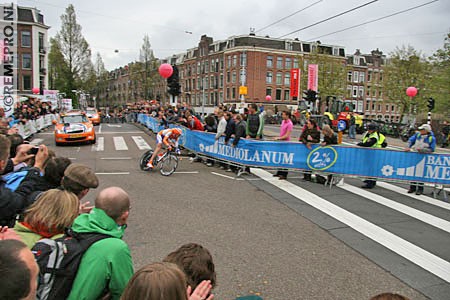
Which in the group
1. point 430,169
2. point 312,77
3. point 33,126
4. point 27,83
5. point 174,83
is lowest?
point 430,169

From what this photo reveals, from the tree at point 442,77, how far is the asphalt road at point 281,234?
87.3 ft

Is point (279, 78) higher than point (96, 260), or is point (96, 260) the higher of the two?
point (279, 78)

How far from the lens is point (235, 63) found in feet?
224

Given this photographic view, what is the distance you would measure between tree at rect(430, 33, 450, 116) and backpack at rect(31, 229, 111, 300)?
35.6m

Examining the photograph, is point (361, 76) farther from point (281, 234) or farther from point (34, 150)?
point (34, 150)

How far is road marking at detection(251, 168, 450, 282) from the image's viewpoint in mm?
5027

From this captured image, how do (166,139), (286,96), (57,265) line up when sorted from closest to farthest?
(57,265)
(166,139)
(286,96)

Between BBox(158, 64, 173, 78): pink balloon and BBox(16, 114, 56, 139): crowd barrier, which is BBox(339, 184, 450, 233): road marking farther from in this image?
BBox(16, 114, 56, 139): crowd barrier

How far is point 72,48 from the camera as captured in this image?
190 ft

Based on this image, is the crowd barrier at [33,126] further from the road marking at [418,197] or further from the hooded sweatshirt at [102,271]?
the hooded sweatshirt at [102,271]

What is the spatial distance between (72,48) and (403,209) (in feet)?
198

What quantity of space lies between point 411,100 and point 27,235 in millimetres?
48276

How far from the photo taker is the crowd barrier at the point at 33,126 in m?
18.1

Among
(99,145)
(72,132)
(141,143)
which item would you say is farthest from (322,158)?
(72,132)
